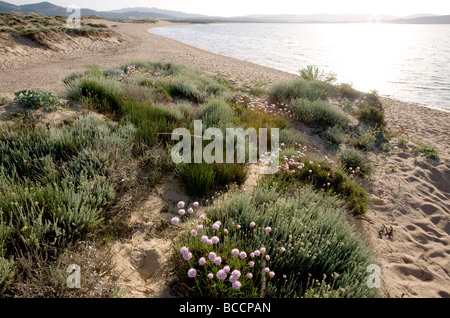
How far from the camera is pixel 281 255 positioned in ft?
8.24

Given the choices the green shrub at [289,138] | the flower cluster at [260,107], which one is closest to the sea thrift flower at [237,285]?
the green shrub at [289,138]

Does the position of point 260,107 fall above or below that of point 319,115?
above

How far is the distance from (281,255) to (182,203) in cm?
114

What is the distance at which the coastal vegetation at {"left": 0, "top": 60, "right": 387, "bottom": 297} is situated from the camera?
7.34ft

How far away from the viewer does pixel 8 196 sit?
2.63 metres

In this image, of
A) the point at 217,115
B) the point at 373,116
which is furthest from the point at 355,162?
the point at 373,116

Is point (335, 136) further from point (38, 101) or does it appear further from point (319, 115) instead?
point (38, 101)

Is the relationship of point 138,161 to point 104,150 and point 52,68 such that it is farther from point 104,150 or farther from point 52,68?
point 52,68

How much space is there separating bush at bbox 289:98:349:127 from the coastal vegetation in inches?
42.4

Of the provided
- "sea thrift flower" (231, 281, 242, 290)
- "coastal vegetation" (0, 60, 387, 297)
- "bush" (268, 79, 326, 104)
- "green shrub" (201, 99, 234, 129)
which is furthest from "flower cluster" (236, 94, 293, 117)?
"sea thrift flower" (231, 281, 242, 290)

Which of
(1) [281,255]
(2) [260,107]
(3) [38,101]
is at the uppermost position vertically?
(3) [38,101]
